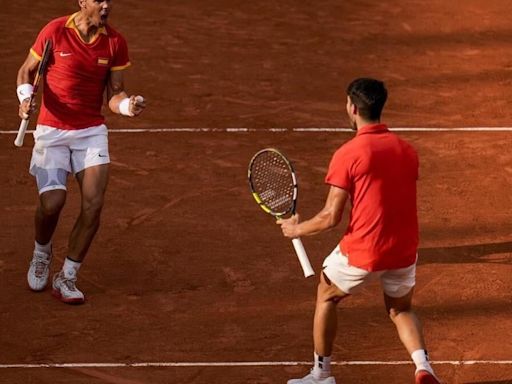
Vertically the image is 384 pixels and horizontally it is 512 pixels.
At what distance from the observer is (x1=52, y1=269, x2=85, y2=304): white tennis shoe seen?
38.7ft

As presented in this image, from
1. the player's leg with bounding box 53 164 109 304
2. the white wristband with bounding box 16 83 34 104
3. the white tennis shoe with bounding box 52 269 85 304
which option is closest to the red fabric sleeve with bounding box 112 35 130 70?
the white wristband with bounding box 16 83 34 104

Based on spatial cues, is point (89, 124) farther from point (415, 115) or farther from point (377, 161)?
point (415, 115)

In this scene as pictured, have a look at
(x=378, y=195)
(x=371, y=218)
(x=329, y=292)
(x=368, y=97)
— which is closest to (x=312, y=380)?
(x=329, y=292)

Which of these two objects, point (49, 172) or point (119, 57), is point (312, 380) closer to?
point (49, 172)

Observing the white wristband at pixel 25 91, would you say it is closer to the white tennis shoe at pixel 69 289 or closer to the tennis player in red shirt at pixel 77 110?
the tennis player in red shirt at pixel 77 110

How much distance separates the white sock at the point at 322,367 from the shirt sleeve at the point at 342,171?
133 centimetres

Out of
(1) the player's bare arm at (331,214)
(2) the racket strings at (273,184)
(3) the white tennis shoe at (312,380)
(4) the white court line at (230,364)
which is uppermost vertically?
(1) the player's bare arm at (331,214)

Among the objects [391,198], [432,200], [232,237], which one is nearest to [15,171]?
[232,237]

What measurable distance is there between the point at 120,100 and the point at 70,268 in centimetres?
142

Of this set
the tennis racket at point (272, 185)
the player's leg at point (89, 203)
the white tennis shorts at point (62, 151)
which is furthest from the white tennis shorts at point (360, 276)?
the white tennis shorts at point (62, 151)

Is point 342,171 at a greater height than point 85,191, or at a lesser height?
greater

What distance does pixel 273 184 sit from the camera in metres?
11.0

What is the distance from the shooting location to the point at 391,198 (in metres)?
9.62

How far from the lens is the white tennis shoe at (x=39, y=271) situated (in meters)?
12.0
